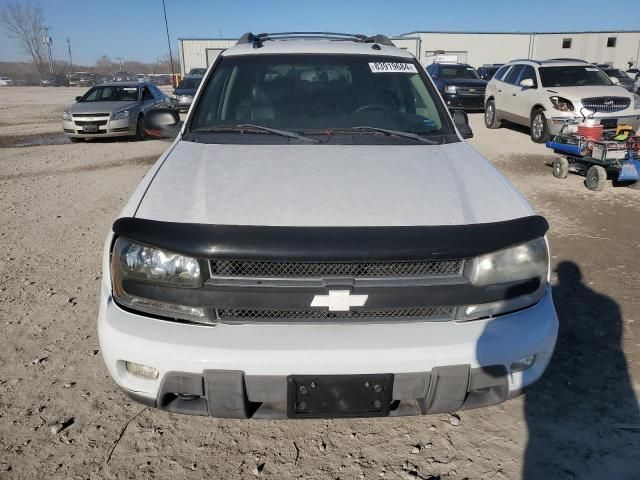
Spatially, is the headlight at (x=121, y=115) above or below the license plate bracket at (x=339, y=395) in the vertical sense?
above

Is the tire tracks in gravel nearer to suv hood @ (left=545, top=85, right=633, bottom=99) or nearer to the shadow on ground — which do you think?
the shadow on ground

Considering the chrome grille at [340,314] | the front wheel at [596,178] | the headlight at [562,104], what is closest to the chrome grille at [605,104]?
the headlight at [562,104]

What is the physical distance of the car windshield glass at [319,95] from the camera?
3.13m

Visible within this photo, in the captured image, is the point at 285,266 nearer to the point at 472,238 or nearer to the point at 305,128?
the point at 472,238

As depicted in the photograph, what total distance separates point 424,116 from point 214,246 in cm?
198

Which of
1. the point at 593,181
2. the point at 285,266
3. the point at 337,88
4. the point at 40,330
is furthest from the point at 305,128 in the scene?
the point at 593,181

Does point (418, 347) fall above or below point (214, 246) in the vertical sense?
below

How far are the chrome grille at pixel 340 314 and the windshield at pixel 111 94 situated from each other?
510 inches

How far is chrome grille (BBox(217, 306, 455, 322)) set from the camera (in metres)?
1.93

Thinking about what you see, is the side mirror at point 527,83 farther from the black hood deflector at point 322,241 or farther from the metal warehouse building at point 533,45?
the metal warehouse building at point 533,45

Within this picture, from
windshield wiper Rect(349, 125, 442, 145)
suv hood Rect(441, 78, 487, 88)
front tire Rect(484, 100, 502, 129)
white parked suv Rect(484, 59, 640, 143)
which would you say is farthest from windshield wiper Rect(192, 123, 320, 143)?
suv hood Rect(441, 78, 487, 88)

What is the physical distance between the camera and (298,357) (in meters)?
1.84

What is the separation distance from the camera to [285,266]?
1895 mm

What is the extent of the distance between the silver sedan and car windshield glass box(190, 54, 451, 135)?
29.8ft
